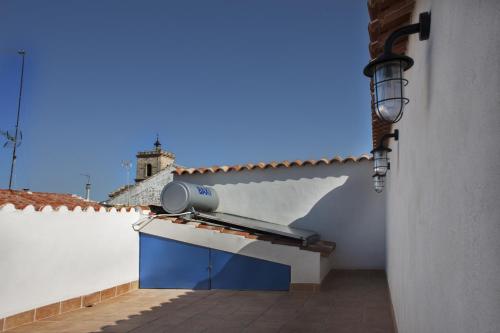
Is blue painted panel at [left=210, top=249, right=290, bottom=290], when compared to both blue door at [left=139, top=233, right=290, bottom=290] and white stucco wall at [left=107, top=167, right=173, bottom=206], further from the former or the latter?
white stucco wall at [left=107, top=167, right=173, bottom=206]

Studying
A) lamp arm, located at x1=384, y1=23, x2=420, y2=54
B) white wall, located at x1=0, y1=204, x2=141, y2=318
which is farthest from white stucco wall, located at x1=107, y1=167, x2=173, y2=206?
lamp arm, located at x1=384, y1=23, x2=420, y2=54

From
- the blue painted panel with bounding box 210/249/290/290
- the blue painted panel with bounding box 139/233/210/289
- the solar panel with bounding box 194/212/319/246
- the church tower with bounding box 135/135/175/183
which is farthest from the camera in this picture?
the church tower with bounding box 135/135/175/183

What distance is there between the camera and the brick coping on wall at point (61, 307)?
6.34m

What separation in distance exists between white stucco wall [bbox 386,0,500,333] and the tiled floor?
4.31 meters

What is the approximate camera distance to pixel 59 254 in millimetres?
7426

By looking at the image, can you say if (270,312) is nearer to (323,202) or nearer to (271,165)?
(323,202)

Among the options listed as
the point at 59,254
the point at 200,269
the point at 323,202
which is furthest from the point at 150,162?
the point at 59,254

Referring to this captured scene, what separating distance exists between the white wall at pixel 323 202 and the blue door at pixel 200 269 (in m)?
3.33

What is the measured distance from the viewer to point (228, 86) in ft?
48.5

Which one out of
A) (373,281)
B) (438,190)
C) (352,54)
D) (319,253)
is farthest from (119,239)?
(438,190)

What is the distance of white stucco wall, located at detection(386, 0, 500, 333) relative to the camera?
1154mm

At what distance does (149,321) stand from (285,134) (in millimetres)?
9266

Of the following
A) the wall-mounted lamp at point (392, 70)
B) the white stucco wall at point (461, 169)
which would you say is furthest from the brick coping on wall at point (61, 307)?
the wall-mounted lamp at point (392, 70)

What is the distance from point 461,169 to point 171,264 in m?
9.05
